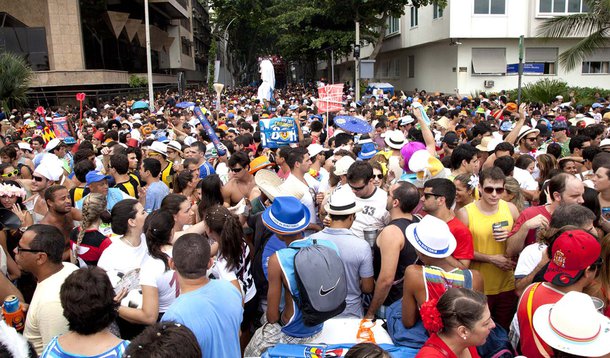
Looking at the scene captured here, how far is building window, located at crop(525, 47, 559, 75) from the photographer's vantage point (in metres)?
28.6

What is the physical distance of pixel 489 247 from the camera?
14.5 feet

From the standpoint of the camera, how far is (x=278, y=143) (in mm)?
9242

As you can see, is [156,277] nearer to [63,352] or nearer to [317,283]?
[63,352]

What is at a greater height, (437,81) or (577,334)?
(437,81)

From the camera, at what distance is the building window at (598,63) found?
2831 cm

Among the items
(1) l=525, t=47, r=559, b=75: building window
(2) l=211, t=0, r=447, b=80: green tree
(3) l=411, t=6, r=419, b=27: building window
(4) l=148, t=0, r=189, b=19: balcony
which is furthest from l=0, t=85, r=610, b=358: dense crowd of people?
(4) l=148, t=0, r=189, b=19: balcony

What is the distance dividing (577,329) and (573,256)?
60 cm

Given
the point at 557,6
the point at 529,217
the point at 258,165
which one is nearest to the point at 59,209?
the point at 258,165

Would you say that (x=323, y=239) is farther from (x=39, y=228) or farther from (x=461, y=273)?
(x=39, y=228)

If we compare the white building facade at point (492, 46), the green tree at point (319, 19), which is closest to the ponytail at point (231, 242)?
the green tree at point (319, 19)

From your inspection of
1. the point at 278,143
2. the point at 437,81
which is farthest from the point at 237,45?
the point at 278,143

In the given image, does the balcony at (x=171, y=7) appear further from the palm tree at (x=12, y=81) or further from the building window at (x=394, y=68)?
the palm tree at (x=12, y=81)

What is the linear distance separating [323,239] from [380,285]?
56 cm

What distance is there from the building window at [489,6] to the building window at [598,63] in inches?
230
